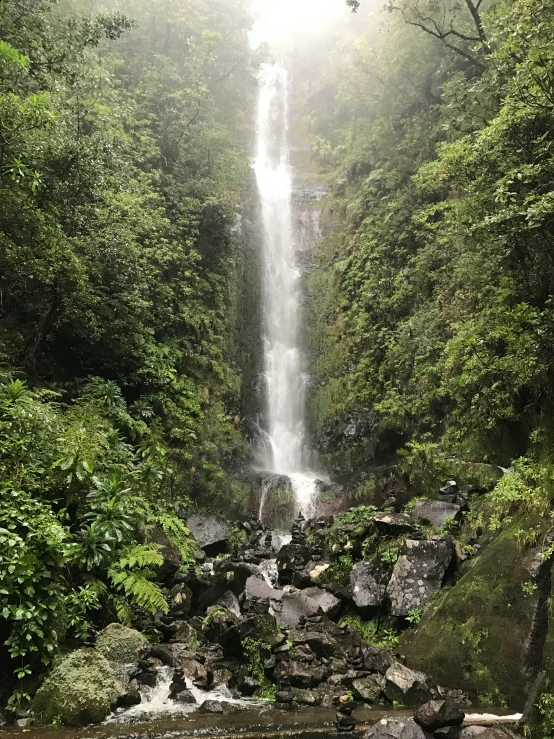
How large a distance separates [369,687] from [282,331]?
14599 mm

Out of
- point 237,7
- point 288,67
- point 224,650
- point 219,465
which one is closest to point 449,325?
point 219,465

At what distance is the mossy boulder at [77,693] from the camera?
172 inches

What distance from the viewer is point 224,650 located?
635cm

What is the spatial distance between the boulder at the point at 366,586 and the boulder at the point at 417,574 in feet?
0.83

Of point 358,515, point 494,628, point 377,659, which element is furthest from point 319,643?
point 358,515

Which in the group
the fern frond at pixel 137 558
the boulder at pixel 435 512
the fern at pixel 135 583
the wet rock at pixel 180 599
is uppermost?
the boulder at pixel 435 512

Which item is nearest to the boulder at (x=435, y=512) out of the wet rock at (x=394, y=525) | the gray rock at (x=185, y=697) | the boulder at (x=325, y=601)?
the wet rock at (x=394, y=525)

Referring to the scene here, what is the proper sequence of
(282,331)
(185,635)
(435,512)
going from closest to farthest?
(185,635) → (435,512) → (282,331)

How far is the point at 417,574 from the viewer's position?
6.83 meters

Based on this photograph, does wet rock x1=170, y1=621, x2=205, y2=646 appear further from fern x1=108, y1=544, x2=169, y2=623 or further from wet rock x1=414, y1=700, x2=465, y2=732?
wet rock x1=414, y1=700, x2=465, y2=732

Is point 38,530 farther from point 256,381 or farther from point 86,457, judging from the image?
point 256,381

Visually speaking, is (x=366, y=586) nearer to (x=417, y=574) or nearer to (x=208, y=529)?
(x=417, y=574)

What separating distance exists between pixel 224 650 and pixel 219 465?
7255 mm

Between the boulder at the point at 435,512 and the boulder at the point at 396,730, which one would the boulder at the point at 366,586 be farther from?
the boulder at the point at 396,730
